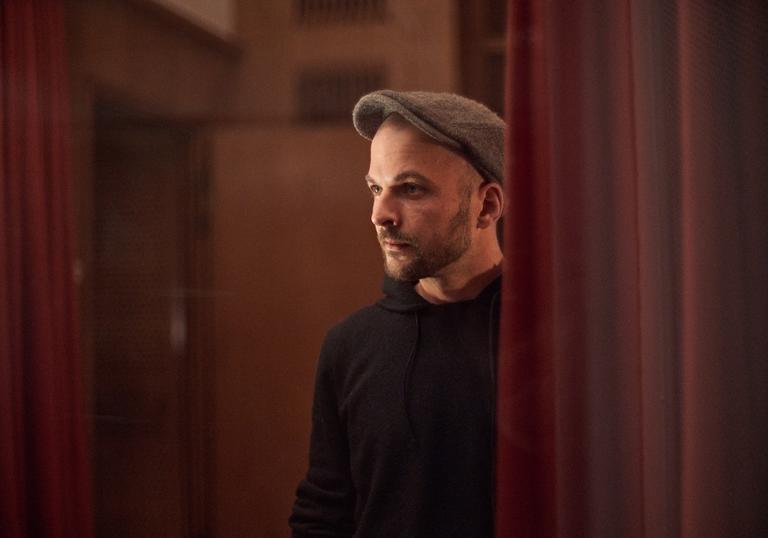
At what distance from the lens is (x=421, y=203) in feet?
4.20

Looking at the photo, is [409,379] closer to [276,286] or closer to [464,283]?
[464,283]

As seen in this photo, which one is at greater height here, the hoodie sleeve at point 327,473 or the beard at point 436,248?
the beard at point 436,248

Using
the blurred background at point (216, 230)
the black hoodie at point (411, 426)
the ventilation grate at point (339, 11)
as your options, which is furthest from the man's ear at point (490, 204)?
the ventilation grate at point (339, 11)

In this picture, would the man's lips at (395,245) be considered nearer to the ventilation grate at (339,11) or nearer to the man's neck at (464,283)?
the man's neck at (464,283)

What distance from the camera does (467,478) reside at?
1269 mm

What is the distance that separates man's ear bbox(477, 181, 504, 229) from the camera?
129cm

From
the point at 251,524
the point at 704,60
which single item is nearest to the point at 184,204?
the point at 251,524

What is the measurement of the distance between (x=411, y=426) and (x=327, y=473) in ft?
0.64

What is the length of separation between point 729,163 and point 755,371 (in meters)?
0.30

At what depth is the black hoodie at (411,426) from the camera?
4.17ft

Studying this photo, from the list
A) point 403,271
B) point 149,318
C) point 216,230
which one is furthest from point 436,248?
point 149,318

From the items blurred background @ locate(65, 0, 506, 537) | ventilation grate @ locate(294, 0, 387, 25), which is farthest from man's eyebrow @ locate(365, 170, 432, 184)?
ventilation grate @ locate(294, 0, 387, 25)

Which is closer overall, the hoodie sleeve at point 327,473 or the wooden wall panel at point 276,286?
the hoodie sleeve at point 327,473

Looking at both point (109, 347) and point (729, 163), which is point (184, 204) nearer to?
point (109, 347)
